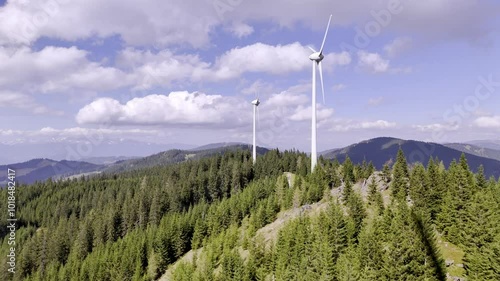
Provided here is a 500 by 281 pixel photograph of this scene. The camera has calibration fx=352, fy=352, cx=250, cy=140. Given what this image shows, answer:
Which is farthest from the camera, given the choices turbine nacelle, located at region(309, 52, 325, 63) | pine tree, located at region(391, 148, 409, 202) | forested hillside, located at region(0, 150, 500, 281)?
turbine nacelle, located at region(309, 52, 325, 63)

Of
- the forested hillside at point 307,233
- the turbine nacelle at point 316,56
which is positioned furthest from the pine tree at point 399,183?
the turbine nacelle at point 316,56

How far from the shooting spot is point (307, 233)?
8175cm

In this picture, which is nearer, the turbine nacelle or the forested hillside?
the forested hillside

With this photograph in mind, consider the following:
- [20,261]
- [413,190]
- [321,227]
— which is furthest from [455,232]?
[20,261]

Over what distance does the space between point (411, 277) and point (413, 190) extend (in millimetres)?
44991

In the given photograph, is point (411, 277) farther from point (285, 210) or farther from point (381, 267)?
point (285, 210)

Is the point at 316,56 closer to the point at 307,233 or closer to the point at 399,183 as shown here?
the point at 399,183

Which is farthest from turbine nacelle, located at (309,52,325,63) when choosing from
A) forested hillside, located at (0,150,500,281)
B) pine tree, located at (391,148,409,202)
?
pine tree, located at (391,148,409,202)

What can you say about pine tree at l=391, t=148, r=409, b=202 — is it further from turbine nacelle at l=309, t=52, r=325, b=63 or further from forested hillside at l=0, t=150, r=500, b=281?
turbine nacelle at l=309, t=52, r=325, b=63

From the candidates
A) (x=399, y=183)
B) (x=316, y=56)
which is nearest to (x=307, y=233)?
(x=399, y=183)

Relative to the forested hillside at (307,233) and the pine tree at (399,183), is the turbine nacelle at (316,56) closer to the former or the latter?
the forested hillside at (307,233)

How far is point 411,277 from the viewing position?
4994cm

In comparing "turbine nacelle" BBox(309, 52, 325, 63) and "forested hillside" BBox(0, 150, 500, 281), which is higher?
"turbine nacelle" BBox(309, 52, 325, 63)

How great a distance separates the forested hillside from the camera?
2210 inches
